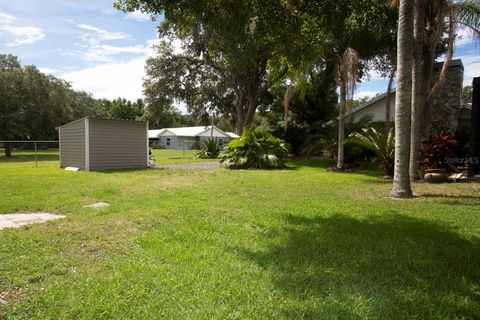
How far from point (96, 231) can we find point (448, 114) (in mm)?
16928

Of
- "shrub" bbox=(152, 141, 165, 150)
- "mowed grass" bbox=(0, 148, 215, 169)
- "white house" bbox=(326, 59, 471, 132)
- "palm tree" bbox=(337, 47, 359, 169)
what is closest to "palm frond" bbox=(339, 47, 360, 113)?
"palm tree" bbox=(337, 47, 359, 169)

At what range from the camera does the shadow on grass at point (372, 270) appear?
2.52 meters

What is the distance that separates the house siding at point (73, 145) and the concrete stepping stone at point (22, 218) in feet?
28.4

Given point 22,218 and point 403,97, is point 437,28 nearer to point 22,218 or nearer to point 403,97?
point 403,97

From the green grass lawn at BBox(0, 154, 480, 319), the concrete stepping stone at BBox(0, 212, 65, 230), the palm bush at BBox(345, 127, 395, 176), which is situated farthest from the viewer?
the palm bush at BBox(345, 127, 395, 176)

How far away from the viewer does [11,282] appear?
2842 millimetres

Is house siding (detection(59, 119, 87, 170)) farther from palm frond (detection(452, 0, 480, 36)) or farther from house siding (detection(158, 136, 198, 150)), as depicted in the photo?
house siding (detection(158, 136, 198, 150))

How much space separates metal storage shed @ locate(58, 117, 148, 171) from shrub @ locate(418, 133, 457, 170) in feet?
35.9

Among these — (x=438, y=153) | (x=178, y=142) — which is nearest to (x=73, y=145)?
(x=438, y=153)

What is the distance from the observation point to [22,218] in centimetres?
518

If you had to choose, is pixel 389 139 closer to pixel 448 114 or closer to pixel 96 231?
pixel 448 114

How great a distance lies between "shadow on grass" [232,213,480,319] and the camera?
252 centimetres

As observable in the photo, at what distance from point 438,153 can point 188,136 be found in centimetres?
Answer: 3496

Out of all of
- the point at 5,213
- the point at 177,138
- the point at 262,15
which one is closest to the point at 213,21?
the point at 262,15
